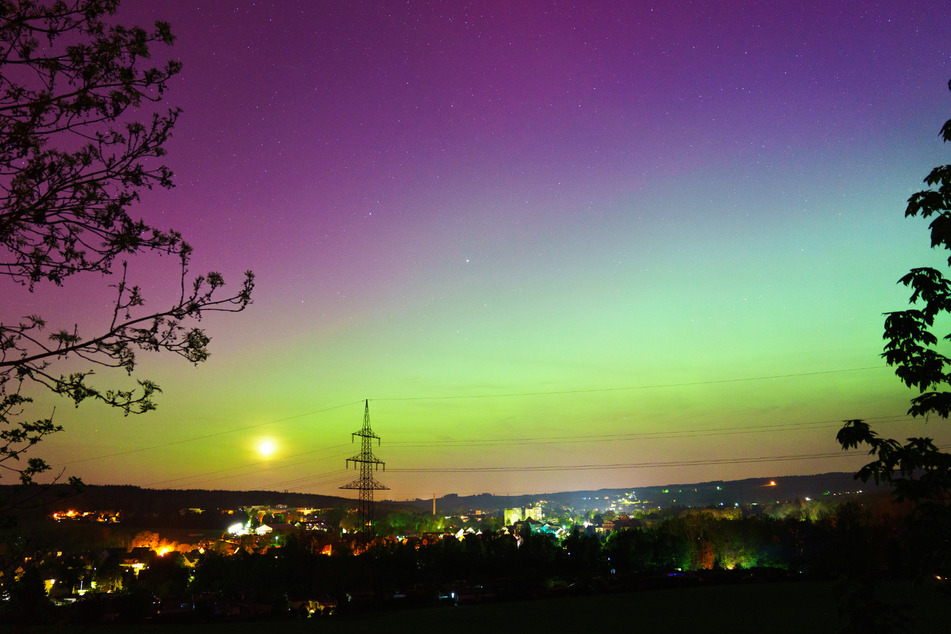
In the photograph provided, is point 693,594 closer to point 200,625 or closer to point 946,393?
point 200,625

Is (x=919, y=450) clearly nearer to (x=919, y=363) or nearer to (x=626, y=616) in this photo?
(x=919, y=363)

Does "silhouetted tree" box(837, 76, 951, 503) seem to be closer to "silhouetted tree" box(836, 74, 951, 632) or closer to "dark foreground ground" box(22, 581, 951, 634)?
"silhouetted tree" box(836, 74, 951, 632)

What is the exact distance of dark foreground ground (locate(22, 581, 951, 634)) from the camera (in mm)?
31453

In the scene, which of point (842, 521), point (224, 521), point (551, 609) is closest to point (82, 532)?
point (224, 521)

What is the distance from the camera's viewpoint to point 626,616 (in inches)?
1387

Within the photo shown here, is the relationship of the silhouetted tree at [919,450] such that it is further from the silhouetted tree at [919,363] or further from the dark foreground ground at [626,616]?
the dark foreground ground at [626,616]

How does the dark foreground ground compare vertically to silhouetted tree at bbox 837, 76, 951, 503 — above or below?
below

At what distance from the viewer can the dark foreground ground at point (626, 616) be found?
31.5 m

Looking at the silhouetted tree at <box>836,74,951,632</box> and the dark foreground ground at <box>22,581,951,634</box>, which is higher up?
the silhouetted tree at <box>836,74,951,632</box>

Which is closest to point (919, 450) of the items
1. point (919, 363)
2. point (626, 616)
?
point (919, 363)

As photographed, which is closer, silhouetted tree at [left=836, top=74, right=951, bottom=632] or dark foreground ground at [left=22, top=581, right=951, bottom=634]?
silhouetted tree at [left=836, top=74, right=951, bottom=632]

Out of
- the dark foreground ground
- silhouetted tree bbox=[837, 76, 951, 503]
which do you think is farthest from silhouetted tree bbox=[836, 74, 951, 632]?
the dark foreground ground

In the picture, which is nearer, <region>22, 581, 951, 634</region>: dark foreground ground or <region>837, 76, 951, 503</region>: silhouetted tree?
<region>837, 76, 951, 503</region>: silhouetted tree

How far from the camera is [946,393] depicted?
23.6 ft
